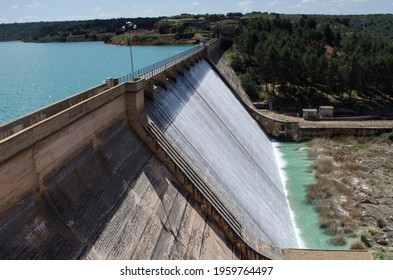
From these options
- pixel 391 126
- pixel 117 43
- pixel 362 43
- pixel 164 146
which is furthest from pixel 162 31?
pixel 164 146

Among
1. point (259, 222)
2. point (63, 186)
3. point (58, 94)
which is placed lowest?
point (259, 222)

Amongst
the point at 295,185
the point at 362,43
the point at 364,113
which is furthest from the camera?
the point at 362,43

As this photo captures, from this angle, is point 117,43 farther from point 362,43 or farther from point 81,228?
point 81,228

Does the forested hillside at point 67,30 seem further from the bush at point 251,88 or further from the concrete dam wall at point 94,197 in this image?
the concrete dam wall at point 94,197

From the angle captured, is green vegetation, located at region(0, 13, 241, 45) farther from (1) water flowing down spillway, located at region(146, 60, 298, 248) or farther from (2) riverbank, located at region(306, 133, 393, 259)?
(1) water flowing down spillway, located at region(146, 60, 298, 248)

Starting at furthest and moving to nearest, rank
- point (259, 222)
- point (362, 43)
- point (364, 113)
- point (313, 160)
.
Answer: point (362, 43)
point (364, 113)
point (313, 160)
point (259, 222)

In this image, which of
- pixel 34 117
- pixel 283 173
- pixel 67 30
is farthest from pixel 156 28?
pixel 34 117

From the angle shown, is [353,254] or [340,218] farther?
[340,218]
